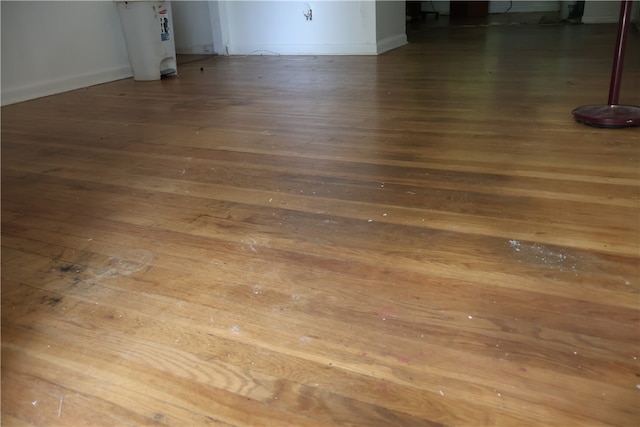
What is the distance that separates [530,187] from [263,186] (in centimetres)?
85

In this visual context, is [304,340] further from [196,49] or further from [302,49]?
[196,49]

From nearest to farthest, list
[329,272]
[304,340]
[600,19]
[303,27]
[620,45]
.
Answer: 1. [304,340]
2. [329,272]
3. [620,45]
4. [303,27]
5. [600,19]

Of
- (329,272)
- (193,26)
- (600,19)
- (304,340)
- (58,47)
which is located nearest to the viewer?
(304,340)

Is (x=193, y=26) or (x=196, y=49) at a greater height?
(x=193, y=26)

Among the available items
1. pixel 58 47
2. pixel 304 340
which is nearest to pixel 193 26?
pixel 58 47

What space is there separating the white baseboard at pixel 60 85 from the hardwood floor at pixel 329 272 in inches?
44.2

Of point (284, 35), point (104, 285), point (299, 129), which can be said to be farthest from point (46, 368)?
point (284, 35)

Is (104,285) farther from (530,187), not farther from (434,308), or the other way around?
(530,187)

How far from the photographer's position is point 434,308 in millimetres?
1051

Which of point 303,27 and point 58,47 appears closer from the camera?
point 58,47

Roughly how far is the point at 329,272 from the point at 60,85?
3.36 m

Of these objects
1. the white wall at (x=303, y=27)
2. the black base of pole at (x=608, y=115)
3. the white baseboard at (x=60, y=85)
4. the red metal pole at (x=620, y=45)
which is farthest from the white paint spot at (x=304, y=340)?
the white wall at (x=303, y=27)

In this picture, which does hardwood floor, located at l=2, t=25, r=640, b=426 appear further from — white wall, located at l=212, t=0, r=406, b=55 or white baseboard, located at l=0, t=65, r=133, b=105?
white wall, located at l=212, t=0, r=406, b=55

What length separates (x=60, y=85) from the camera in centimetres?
376
